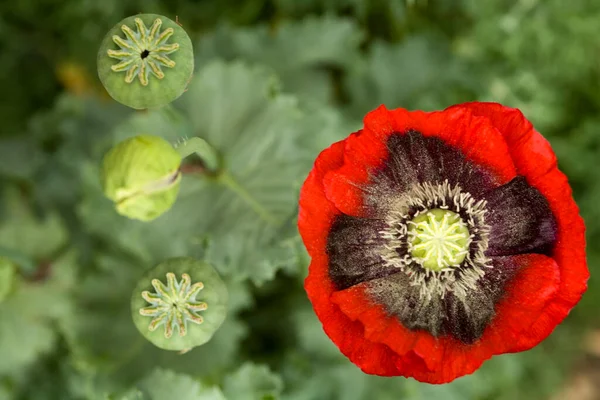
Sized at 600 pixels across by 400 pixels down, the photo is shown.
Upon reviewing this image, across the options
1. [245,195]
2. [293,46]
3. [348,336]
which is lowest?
[348,336]

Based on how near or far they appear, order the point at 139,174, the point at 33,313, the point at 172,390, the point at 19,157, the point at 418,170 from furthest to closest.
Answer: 1. the point at 19,157
2. the point at 33,313
3. the point at 172,390
4. the point at 418,170
5. the point at 139,174

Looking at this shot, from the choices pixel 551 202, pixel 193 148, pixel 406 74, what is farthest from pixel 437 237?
pixel 406 74

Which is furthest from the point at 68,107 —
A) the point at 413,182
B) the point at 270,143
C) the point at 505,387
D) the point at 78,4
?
the point at 505,387

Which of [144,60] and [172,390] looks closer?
[144,60]

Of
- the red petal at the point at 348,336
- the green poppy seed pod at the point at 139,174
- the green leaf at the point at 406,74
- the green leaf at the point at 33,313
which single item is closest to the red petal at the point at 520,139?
the red petal at the point at 348,336

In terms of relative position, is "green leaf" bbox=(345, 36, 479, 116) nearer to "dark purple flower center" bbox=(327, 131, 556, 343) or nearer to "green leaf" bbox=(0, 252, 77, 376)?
"dark purple flower center" bbox=(327, 131, 556, 343)

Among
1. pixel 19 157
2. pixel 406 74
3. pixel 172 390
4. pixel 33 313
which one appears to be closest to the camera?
pixel 172 390

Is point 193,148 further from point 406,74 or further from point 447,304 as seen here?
point 406,74

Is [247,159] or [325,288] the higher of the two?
[247,159]
